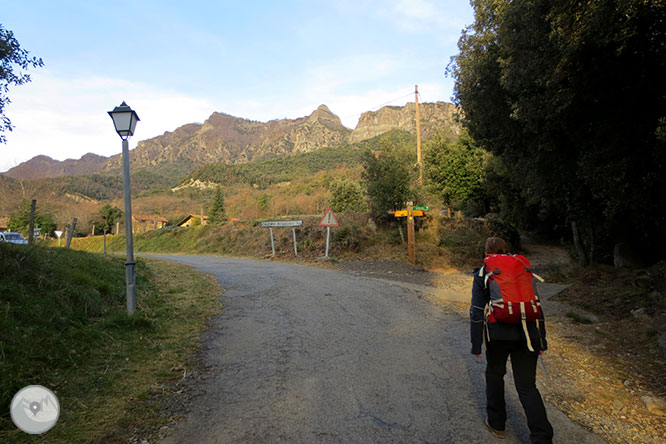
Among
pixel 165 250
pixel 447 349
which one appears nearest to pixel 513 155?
pixel 447 349

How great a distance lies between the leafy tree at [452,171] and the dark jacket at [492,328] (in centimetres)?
2803

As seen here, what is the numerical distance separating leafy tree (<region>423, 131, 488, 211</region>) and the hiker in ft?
92.0

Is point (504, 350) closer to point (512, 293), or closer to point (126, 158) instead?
point (512, 293)

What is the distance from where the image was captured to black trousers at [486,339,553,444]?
9.93ft

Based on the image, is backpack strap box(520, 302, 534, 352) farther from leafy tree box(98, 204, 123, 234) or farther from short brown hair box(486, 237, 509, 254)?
leafy tree box(98, 204, 123, 234)

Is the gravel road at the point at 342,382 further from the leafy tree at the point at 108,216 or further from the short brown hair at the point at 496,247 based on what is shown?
the leafy tree at the point at 108,216

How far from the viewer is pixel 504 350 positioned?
3.29 m

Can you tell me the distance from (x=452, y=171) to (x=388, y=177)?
14031 mm

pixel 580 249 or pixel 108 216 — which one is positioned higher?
pixel 108 216

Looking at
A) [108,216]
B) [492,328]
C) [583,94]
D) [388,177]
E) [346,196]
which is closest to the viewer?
[492,328]

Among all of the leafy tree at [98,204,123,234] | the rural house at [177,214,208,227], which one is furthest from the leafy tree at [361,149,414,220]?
the leafy tree at [98,204,123,234]

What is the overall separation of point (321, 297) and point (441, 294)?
3417 mm

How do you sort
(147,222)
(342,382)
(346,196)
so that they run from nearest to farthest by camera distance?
(342,382), (346,196), (147,222)

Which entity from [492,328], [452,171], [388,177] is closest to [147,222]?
[452,171]
